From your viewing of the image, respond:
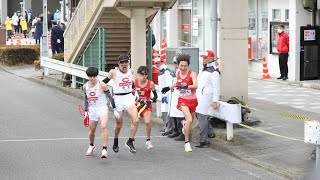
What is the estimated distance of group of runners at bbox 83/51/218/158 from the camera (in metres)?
12.5

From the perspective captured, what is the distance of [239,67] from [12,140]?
488cm

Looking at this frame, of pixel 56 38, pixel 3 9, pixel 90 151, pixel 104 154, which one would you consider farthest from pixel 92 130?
pixel 3 9

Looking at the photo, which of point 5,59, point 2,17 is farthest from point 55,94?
point 2,17

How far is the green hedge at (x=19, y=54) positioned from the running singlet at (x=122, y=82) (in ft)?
69.9

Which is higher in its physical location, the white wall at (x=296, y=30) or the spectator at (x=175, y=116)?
the white wall at (x=296, y=30)

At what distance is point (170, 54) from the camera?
58.7 feet

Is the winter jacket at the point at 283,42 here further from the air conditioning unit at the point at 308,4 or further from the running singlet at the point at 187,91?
the running singlet at the point at 187,91

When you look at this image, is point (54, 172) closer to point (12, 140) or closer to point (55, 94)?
point (12, 140)

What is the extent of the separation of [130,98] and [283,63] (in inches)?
515

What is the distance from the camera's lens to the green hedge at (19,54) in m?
33.4

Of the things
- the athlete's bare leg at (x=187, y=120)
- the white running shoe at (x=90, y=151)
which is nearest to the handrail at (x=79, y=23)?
the athlete's bare leg at (x=187, y=120)

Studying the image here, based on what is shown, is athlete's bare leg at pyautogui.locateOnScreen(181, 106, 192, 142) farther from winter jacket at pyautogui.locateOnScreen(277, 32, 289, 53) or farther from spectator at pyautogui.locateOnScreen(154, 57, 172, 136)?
winter jacket at pyautogui.locateOnScreen(277, 32, 289, 53)

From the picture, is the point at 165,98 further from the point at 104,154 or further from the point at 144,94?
the point at 104,154

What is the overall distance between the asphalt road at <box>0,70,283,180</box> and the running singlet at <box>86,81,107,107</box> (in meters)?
0.92
